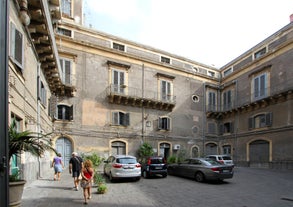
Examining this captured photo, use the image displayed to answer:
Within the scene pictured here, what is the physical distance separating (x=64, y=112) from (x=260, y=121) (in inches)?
758

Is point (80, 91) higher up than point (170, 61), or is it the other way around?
point (170, 61)

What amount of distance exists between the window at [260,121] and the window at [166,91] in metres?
8.99

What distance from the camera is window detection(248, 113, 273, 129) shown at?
898 inches

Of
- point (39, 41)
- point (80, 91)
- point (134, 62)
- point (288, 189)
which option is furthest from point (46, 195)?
point (134, 62)

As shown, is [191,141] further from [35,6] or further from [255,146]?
[35,6]

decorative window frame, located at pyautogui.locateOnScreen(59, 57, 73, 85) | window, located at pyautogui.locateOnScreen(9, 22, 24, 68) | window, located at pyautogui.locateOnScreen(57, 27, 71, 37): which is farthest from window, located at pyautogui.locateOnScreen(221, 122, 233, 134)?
window, located at pyautogui.locateOnScreen(9, 22, 24, 68)

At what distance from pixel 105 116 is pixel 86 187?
577 inches

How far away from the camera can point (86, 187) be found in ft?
26.0

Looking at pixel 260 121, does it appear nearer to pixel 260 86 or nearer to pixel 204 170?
pixel 260 86

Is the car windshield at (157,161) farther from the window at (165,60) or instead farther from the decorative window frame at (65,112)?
the window at (165,60)

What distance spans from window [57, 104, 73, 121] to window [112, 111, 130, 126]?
4197mm

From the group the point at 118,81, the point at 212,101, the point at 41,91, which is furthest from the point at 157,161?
the point at 212,101

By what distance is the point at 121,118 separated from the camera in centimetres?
2344

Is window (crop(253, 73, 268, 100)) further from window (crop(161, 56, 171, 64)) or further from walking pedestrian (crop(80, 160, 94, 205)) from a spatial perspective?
walking pedestrian (crop(80, 160, 94, 205))
